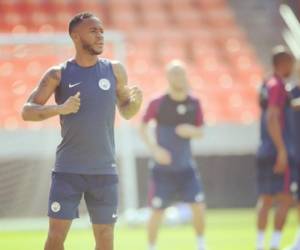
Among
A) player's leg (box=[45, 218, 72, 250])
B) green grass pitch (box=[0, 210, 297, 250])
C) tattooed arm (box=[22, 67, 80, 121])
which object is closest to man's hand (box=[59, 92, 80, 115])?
tattooed arm (box=[22, 67, 80, 121])

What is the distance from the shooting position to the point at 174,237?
13.2m

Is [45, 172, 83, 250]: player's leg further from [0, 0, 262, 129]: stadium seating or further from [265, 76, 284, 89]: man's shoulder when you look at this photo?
[0, 0, 262, 129]: stadium seating

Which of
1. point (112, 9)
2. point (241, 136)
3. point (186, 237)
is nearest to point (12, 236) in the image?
point (186, 237)

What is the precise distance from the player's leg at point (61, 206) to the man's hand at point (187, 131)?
12.6ft

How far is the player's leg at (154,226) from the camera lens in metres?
10.6

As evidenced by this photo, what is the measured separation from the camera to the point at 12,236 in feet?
45.0

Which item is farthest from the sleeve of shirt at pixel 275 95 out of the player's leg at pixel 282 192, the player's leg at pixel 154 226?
the player's leg at pixel 154 226

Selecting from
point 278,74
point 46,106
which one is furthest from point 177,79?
point 46,106

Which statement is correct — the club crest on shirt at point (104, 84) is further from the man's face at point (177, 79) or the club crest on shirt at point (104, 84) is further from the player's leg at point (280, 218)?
the player's leg at point (280, 218)

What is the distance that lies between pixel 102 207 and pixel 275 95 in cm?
369

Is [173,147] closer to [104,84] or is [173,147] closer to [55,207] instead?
[104,84]

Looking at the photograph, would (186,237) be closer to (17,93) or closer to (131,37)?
(17,93)

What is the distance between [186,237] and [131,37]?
8.84m

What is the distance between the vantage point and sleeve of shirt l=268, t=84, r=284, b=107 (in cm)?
1015
